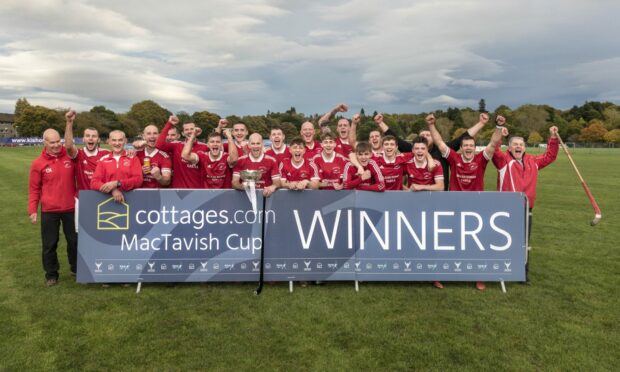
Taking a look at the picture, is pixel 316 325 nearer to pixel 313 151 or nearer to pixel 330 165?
pixel 330 165

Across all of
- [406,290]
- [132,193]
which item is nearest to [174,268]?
[132,193]

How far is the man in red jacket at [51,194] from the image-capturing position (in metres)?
5.39

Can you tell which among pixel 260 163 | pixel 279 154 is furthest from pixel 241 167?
pixel 279 154

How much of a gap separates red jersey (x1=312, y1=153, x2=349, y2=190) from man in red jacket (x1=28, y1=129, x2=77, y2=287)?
140 inches

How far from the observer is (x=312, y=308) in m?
4.75

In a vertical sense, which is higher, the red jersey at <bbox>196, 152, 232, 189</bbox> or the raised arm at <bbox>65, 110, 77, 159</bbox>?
the raised arm at <bbox>65, 110, 77, 159</bbox>

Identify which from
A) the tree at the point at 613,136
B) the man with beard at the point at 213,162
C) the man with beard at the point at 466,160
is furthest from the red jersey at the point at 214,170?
the tree at the point at 613,136

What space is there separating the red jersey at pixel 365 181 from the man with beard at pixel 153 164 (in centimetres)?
275

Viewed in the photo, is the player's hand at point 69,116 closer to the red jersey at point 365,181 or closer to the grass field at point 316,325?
the grass field at point 316,325

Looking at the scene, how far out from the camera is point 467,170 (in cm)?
595

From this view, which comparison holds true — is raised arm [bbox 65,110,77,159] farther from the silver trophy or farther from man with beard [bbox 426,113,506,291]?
man with beard [bbox 426,113,506,291]

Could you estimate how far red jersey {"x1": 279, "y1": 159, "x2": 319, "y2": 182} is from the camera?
5.77 metres

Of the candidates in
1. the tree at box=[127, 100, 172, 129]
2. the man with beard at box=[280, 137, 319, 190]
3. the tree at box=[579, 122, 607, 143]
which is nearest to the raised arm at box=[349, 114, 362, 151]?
the man with beard at box=[280, 137, 319, 190]

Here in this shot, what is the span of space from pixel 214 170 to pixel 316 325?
9.90 feet
